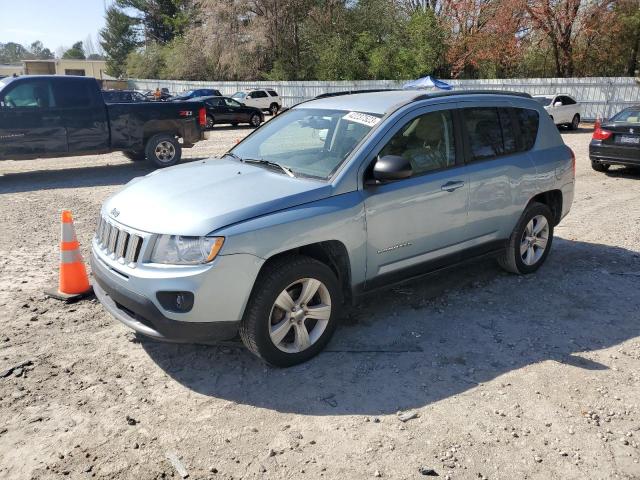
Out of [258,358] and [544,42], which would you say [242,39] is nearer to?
[544,42]

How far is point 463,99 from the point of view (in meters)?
4.95

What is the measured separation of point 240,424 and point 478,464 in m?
1.36

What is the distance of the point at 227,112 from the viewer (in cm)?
2494

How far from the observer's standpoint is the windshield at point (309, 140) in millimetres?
4258

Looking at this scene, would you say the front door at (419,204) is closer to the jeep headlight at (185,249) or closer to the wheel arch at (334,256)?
the wheel arch at (334,256)

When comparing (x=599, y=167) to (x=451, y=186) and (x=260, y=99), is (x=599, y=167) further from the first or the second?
(x=260, y=99)

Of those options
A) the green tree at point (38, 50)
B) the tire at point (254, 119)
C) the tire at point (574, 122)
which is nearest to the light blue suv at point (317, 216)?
the tire at point (574, 122)

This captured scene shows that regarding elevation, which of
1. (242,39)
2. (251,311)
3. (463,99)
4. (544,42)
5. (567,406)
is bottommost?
(567,406)

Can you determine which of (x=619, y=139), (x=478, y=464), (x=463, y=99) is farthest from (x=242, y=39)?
(x=478, y=464)

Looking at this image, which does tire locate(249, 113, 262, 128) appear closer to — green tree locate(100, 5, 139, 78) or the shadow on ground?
the shadow on ground

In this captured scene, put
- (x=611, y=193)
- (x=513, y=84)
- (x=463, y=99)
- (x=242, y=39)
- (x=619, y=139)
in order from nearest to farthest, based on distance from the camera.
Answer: (x=463, y=99) → (x=611, y=193) → (x=619, y=139) → (x=513, y=84) → (x=242, y=39)

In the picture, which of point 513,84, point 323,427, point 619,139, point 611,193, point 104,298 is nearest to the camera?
point 323,427

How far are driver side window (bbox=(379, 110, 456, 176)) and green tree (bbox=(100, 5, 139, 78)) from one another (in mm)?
75055

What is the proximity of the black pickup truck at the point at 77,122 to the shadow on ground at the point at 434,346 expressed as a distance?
8.38 m
